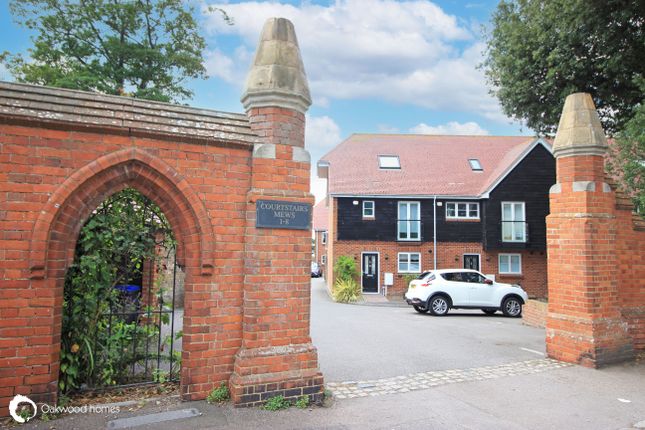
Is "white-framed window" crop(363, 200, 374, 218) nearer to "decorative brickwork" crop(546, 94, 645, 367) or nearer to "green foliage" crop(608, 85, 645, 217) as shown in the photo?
"green foliage" crop(608, 85, 645, 217)

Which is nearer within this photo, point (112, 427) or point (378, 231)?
point (112, 427)

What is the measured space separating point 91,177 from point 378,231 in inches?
820

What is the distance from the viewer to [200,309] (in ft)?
15.7

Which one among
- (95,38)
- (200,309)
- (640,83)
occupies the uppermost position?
(95,38)

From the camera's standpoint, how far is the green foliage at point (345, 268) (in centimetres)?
2336

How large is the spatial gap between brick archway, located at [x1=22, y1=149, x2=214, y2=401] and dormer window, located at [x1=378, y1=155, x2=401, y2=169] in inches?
872

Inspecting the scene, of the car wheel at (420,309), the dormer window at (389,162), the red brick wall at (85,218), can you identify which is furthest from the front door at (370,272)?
the red brick wall at (85,218)

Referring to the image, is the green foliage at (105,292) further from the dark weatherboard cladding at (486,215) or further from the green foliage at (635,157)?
the dark weatherboard cladding at (486,215)

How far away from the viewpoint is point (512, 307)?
15.4 metres

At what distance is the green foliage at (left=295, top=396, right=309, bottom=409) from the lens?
4863mm

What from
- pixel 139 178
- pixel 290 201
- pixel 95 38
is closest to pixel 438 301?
pixel 290 201

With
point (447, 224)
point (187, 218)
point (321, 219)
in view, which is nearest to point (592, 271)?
point (187, 218)

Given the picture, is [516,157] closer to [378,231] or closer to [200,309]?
[378,231]

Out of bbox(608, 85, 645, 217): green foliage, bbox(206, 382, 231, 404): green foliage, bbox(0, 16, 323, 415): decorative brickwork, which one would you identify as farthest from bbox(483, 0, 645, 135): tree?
bbox(206, 382, 231, 404): green foliage
